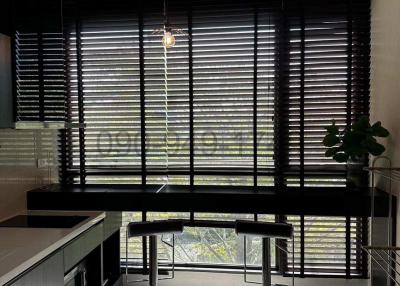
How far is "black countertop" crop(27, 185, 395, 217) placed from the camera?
2836 millimetres

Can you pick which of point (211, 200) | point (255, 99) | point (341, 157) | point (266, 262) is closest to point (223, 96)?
point (255, 99)

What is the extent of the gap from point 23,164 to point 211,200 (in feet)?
5.18

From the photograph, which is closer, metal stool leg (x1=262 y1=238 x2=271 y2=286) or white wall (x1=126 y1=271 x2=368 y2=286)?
metal stool leg (x1=262 y1=238 x2=271 y2=286)

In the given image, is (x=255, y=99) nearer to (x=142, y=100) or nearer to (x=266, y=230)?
(x=142, y=100)

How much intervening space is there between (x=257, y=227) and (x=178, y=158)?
1.10 meters

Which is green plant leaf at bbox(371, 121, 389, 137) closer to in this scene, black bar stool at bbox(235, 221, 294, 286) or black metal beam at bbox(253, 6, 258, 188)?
black bar stool at bbox(235, 221, 294, 286)

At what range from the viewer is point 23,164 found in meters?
2.99

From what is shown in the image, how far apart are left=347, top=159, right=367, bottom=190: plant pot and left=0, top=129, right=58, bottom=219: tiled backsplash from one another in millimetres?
2703

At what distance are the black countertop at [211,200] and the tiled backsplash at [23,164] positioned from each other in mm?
131

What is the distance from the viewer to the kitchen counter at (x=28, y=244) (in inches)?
68.2

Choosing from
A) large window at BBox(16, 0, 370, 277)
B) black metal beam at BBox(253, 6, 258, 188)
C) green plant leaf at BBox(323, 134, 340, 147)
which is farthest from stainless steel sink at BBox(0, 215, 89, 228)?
green plant leaf at BBox(323, 134, 340, 147)

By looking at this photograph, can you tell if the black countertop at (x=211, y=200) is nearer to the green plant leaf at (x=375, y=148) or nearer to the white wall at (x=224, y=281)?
the green plant leaf at (x=375, y=148)

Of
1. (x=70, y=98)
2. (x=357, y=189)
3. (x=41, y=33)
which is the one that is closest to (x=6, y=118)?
(x=41, y=33)

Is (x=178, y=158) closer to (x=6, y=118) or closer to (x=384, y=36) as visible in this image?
(x=6, y=118)
